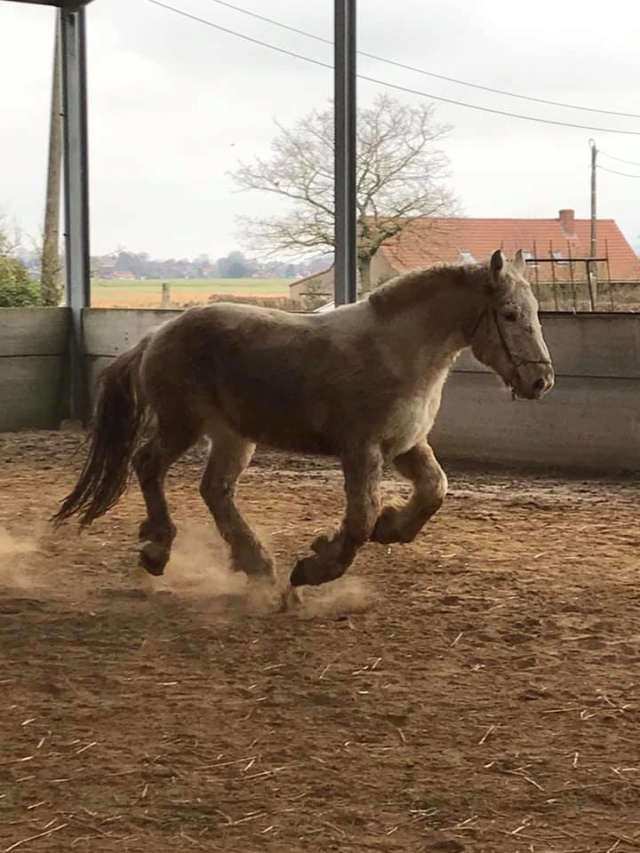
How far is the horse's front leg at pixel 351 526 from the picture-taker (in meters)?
4.41

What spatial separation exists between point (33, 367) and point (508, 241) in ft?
15.8

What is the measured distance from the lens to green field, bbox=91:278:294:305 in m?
10.6

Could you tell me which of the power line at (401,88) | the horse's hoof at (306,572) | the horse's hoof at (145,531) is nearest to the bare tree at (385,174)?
the power line at (401,88)

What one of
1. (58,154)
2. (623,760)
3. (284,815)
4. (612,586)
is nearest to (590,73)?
(612,586)

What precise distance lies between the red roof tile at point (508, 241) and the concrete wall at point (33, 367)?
3.69m

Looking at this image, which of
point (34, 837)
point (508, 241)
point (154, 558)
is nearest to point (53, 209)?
point (508, 241)

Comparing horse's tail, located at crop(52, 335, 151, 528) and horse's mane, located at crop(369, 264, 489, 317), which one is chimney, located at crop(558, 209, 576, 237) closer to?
horse's mane, located at crop(369, 264, 489, 317)

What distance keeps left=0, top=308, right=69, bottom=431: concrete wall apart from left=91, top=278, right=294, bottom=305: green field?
1.62 ft

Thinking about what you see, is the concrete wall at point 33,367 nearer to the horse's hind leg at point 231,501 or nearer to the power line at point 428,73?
the power line at point 428,73

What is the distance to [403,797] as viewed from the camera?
2828 millimetres

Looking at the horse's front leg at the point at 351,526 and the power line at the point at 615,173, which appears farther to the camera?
the power line at the point at 615,173

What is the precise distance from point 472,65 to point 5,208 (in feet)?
17.7

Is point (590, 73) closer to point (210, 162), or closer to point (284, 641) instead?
point (210, 162)

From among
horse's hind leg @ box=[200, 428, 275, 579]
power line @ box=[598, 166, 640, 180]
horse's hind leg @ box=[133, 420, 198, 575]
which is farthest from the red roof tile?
horse's hind leg @ box=[133, 420, 198, 575]
